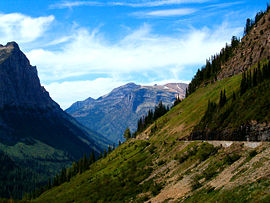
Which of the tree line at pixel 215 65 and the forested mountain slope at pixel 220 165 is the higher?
the tree line at pixel 215 65

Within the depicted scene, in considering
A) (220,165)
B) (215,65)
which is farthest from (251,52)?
(220,165)

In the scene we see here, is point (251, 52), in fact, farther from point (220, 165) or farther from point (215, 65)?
point (220, 165)

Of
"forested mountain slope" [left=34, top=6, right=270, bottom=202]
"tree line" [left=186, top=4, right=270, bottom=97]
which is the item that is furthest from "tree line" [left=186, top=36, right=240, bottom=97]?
"forested mountain slope" [left=34, top=6, right=270, bottom=202]

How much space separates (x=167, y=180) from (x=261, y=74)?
51.1 metres

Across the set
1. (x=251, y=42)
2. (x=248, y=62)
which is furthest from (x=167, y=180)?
(x=251, y=42)

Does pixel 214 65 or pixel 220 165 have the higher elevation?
pixel 214 65

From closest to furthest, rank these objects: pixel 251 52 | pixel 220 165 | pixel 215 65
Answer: pixel 220 165 → pixel 251 52 → pixel 215 65

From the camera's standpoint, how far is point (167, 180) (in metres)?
49.2

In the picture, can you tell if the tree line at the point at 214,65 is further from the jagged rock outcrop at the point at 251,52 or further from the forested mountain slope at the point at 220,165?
the forested mountain slope at the point at 220,165

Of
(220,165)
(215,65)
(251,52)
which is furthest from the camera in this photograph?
(215,65)

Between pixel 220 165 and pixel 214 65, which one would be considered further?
pixel 214 65

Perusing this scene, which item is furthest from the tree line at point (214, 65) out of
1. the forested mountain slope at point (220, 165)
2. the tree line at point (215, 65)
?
the forested mountain slope at point (220, 165)

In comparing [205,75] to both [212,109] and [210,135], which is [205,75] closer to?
[212,109]

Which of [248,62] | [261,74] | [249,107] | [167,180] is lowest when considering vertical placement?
[167,180]
